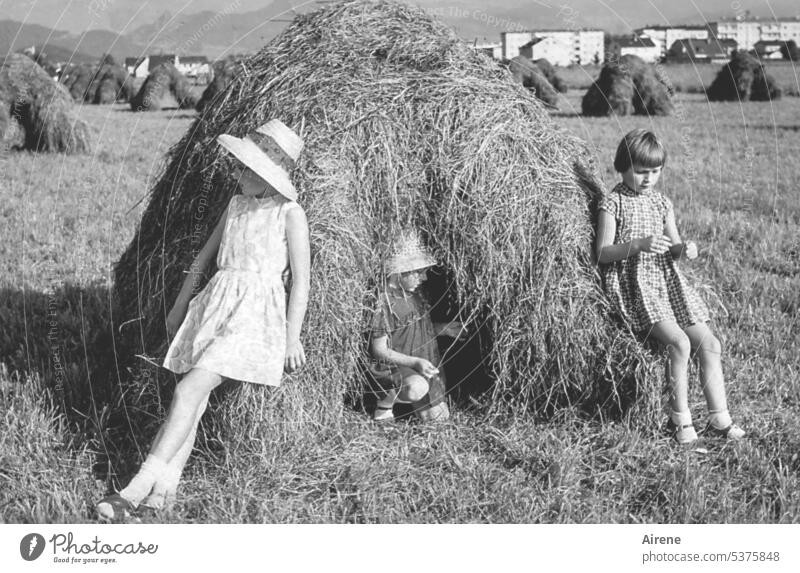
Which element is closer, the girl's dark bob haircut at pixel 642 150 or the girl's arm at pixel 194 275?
the girl's arm at pixel 194 275

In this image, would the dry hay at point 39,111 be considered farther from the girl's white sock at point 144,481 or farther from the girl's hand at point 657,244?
the girl's hand at point 657,244

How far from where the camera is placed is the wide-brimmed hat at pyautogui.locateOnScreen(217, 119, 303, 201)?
12.5ft

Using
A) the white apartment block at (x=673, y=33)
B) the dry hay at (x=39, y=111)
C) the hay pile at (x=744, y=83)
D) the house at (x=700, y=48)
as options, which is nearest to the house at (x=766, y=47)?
the hay pile at (x=744, y=83)

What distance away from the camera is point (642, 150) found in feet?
14.5

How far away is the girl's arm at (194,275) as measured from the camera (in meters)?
4.11

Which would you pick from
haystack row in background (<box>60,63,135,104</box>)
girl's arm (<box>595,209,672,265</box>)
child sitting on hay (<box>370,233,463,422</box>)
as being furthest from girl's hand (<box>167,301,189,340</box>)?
haystack row in background (<box>60,63,135,104</box>)

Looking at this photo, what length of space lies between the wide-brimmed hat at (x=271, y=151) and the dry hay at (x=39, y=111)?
12286 mm

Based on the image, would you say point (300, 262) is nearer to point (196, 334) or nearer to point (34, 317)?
point (196, 334)

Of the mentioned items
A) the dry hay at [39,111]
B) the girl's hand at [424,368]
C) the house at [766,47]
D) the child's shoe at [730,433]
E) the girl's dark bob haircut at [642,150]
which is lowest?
the child's shoe at [730,433]

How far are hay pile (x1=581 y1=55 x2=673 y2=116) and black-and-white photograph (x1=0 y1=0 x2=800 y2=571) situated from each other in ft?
65.3

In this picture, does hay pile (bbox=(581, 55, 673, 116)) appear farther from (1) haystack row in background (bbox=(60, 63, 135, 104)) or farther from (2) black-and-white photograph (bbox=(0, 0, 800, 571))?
(1) haystack row in background (bbox=(60, 63, 135, 104))

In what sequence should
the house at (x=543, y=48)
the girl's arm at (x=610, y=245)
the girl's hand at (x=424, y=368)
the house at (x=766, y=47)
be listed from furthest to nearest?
the house at (x=766, y=47) → the house at (x=543, y=48) → the girl's hand at (x=424, y=368) → the girl's arm at (x=610, y=245)

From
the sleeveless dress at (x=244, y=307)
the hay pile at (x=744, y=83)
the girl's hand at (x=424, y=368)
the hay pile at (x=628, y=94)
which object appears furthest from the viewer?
the hay pile at (x=744, y=83)
